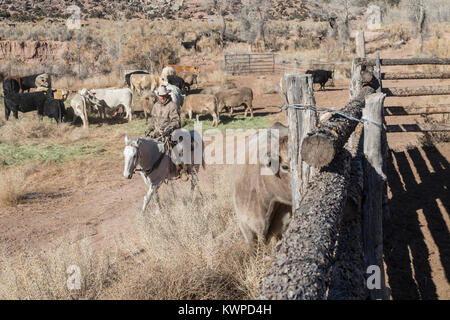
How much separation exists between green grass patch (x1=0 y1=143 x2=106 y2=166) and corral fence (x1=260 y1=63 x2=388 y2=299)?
31.3 feet

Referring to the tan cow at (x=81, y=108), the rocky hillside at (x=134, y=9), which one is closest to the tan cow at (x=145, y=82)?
the tan cow at (x=81, y=108)

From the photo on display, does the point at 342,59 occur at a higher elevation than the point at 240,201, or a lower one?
higher

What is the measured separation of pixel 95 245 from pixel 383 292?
4099 mm

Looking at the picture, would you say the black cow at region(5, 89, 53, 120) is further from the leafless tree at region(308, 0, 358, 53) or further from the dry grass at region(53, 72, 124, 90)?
the leafless tree at region(308, 0, 358, 53)

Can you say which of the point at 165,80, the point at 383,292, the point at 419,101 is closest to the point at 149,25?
the point at 165,80

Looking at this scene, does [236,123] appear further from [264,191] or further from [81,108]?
[264,191]

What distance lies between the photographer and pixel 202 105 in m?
15.2

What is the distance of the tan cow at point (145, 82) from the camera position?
20391 millimetres

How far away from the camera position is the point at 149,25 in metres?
43.2

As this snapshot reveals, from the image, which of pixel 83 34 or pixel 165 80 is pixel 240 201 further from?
pixel 83 34

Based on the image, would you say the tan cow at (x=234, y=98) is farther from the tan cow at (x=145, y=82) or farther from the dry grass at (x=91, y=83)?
the dry grass at (x=91, y=83)

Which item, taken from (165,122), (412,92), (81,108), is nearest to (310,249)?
(165,122)

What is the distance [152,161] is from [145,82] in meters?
14.2

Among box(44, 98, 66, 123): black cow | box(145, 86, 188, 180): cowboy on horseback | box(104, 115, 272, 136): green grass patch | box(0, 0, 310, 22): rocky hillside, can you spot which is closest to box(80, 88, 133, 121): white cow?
box(104, 115, 272, 136): green grass patch
